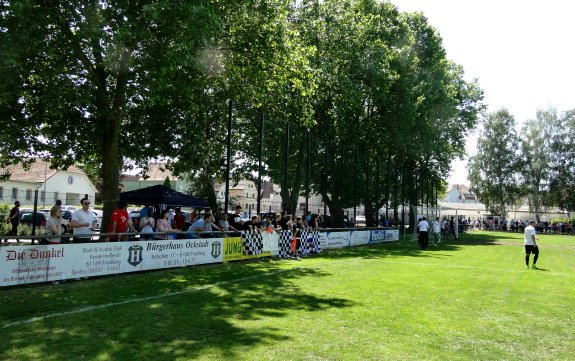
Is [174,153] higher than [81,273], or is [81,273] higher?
[174,153]

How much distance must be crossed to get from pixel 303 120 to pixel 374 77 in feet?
32.2

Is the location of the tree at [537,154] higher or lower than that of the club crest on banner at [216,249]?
higher

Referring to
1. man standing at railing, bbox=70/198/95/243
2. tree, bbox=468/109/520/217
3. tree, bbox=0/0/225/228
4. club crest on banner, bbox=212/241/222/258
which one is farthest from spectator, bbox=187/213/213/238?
tree, bbox=468/109/520/217

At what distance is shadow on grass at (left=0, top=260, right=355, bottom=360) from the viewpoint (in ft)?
20.6

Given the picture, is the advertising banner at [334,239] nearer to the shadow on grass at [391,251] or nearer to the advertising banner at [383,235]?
the shadow on grass at [391,251]

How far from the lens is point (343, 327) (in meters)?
7.85

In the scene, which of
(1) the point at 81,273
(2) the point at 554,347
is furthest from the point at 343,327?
(1) the point at 81,273

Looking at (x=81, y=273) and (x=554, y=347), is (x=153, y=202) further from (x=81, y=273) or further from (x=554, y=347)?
(x=554, y=347)

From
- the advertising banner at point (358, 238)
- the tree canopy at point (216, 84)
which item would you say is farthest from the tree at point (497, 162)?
the advertising banner at point (358, 238)

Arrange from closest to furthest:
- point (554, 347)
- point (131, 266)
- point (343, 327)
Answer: point (554, 347), point (343, 327), point (131, 266)

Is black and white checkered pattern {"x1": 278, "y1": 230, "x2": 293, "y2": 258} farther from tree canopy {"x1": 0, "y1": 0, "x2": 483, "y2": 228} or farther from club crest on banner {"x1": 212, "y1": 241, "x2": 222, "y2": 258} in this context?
tree canopy {"x1": 0, "y1": 0, "x2": 483, "y2": 228}

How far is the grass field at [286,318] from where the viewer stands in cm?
643

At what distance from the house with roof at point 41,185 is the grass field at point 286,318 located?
7.87 meters

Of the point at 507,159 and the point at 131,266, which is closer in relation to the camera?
the point at 131,266
